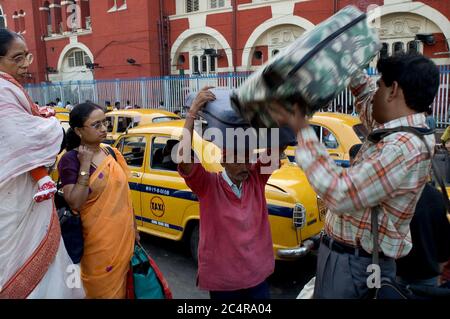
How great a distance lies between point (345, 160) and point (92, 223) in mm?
4190

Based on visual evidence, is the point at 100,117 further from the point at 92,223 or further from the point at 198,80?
the point at 198,80

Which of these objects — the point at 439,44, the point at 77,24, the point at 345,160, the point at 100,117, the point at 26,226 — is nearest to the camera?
the point at 26,226

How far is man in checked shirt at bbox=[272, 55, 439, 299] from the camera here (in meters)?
1.36

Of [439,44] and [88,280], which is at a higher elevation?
[439,44]

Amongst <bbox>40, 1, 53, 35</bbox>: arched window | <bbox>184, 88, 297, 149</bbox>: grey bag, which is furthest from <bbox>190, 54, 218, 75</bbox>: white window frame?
<bbox>184, 88, 297, 149</bbox>: grey bag

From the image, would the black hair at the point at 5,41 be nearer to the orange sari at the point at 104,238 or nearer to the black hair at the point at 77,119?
the black hair at the point at 77,119

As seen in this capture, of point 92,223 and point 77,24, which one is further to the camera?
→ point 77,24

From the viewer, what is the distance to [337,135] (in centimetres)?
586

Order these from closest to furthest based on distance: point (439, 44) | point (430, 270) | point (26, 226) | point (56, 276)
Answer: point (26, 226)
point (56, 276)
point (430, 270)
point (439, 44)

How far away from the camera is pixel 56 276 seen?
204cm

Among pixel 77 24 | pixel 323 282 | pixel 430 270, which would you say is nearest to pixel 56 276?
pixel 323 282

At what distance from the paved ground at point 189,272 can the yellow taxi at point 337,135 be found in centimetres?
170

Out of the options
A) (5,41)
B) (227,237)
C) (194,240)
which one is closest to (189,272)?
(194,240)

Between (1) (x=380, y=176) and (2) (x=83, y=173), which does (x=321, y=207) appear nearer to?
(2) (x=83, y=173)
